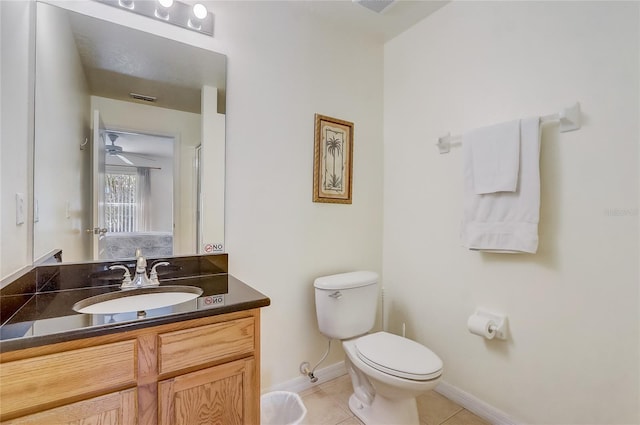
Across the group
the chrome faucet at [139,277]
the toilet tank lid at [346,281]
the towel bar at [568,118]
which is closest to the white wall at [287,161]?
the toilet tank lid at [346,281]

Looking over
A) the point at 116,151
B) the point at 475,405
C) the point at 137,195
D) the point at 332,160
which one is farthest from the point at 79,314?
the point at 475,405

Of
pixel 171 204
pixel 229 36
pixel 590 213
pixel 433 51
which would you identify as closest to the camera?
pixel 590 213

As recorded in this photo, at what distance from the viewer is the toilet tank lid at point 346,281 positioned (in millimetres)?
1778

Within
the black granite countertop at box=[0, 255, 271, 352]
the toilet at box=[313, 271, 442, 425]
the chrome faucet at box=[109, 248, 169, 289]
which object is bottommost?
the toilet at box=[313, 271, 442, 425]

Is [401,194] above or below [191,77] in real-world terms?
below

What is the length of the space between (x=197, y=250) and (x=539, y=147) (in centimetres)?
174

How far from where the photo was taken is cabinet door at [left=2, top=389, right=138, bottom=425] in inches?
32.3

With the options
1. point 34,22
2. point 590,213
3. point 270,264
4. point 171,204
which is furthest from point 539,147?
point 34,22

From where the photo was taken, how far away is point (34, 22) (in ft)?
3.97

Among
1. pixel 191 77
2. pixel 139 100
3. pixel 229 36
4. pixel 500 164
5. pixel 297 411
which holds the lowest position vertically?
pixel 297 411

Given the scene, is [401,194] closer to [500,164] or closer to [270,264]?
[500,164]

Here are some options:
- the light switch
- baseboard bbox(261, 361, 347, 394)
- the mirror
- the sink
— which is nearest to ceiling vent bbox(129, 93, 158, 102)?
the mirror

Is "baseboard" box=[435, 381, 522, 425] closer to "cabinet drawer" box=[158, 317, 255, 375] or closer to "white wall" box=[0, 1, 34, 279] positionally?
"cabinet drawer" box=[158, 317, 255, 375]

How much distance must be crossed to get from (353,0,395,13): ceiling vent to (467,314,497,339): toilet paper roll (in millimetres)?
1862
